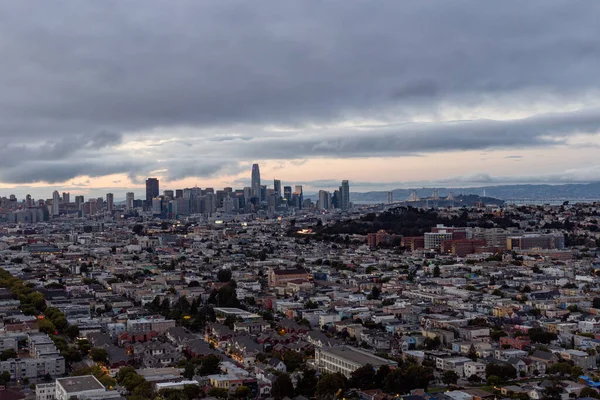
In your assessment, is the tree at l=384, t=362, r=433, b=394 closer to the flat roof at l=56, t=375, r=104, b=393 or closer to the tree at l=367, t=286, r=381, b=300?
the flat roof at l=56, t=375, r=104, b=393

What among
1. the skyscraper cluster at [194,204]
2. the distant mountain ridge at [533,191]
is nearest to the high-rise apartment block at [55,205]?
the skyscraper cluster at [194,204]

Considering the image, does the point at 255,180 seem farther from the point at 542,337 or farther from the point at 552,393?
the point at 552,393

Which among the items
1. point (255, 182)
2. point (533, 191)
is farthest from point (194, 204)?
point (533, 191)

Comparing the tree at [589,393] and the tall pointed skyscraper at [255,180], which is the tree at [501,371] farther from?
the tall pointed skyscraper at [255,180]

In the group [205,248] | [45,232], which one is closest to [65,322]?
[205,248]

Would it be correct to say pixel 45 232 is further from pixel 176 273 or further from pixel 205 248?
pixel 176 273
